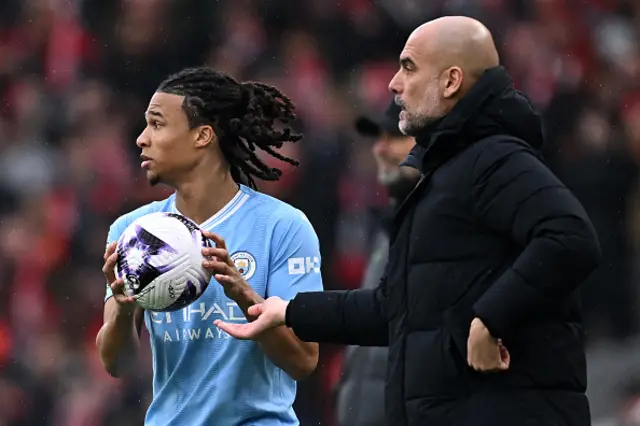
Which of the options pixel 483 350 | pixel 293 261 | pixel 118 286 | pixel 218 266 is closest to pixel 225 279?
pixel 218 266

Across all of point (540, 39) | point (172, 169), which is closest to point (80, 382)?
point (540, 39)

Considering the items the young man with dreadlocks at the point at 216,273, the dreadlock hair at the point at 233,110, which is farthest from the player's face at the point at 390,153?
the young man with dreadlocks at the point at 216,273

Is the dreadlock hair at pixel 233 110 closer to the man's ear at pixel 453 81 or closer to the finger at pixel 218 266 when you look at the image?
the finger at pixel 218 266

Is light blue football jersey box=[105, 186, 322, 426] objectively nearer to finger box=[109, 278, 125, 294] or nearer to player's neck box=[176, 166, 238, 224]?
player's neck box=[176, 166, 238, 224]

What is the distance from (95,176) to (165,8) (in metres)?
1.75

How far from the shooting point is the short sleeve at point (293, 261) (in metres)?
4.98

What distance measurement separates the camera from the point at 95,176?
11352mm

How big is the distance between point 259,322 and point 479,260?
859 mm

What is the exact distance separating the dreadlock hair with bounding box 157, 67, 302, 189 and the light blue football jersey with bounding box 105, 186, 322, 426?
0.30 meters

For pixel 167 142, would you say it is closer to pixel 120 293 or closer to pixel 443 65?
pixel 120 293

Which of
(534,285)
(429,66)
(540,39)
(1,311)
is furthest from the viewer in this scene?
(540,39)

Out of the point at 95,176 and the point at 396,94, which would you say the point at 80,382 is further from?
the point at 396,94

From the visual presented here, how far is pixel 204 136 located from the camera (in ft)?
16.9

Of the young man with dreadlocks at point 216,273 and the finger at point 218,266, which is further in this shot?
the young man with dreadlocks at point 216,273
